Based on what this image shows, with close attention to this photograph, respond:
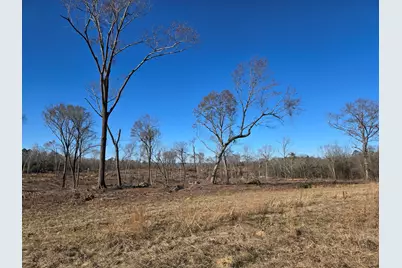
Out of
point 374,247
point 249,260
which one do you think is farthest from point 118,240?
point 374,247

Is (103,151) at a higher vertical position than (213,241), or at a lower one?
higher

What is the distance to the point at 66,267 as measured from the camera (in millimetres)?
3018

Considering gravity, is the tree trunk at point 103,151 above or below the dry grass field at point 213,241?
above

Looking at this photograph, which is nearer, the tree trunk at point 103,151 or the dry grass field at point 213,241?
the dry grass field at point 213,241

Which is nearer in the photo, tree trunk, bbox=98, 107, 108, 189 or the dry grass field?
the dry grass field

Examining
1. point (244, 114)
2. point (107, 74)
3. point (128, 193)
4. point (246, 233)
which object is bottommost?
point (128, 193)

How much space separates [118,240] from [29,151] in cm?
5886

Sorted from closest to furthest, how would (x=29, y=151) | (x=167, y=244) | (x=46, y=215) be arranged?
1. (x=167, y=244)
2. (x=46, y=215)
3. (x=29, y=151)

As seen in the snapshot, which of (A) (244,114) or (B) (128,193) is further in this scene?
(A) (244,114)

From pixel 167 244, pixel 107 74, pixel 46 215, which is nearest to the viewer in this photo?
pixel 167 244

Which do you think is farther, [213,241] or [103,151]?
[103,151]

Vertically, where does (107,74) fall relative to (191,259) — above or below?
above

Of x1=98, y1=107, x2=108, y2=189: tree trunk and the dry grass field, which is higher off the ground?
x1=98, y1=107, x2=108, y2=189: tree trunk

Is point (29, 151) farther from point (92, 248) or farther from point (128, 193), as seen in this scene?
point (92, 248)
